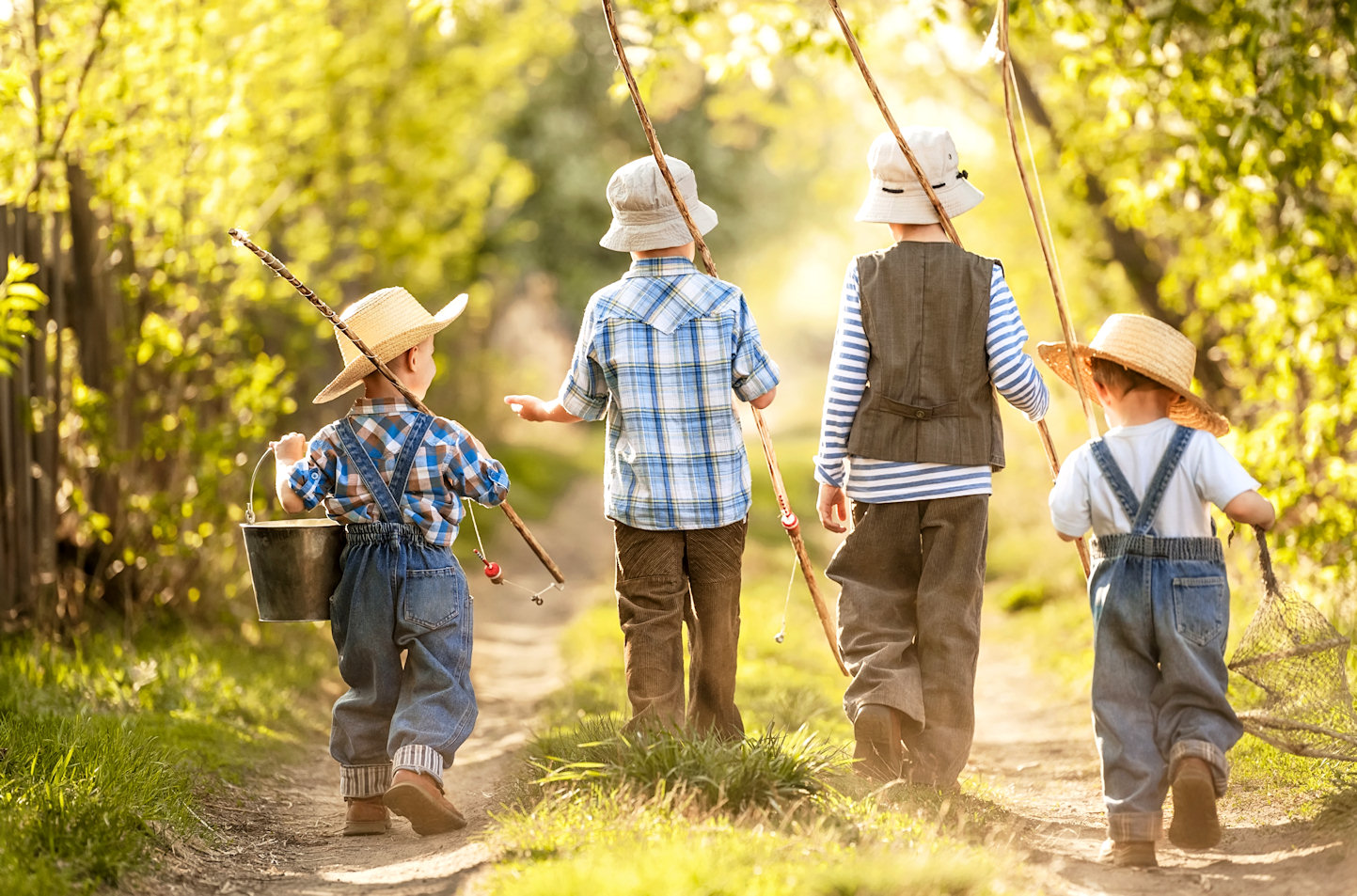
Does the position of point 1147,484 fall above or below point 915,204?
below

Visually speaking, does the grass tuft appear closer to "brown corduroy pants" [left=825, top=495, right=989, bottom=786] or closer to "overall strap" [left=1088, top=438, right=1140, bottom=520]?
"brown corduroy pants" [left=825, top=495, right=989, bottom=786]

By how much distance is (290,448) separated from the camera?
4.29 meters

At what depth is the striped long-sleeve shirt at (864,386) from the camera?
14.2 feet

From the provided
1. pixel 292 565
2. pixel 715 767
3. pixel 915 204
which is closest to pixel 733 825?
pixel 715 767

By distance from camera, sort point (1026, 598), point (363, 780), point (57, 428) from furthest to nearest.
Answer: point (1026, 598) → point (57, 428) → point (363, 780)

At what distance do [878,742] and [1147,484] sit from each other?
1.22 m

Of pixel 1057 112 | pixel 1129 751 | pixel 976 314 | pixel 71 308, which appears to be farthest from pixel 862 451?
pixel 1057 112

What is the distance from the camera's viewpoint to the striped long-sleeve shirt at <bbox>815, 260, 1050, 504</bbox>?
4316mm

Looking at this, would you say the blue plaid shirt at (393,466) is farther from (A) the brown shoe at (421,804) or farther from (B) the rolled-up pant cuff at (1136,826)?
(B) the rolled-up pant cuff at (1136,826)

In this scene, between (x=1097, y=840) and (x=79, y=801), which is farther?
(x=1097, y=840)

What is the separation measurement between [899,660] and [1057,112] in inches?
245

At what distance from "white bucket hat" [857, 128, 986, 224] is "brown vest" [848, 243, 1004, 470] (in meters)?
0.13

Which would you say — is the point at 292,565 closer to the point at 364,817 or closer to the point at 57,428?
the point at 364,817

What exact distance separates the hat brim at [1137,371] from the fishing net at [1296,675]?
0.49 m
